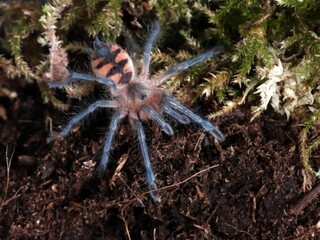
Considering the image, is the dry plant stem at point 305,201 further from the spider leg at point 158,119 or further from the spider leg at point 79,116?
the spider leg at point 79,116

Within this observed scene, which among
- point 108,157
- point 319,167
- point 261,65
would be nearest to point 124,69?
point 108,157

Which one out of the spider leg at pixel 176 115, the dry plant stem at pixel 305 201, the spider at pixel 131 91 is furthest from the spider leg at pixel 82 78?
the dry plant stem at pixel 305 201

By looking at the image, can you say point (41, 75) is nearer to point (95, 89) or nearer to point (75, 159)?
point (95, 89)

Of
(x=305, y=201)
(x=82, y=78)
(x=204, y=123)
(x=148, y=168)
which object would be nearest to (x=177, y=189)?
(x=148, y=168)

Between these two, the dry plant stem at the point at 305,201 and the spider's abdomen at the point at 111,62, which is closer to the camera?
the dry plant stem at the point at 305,201

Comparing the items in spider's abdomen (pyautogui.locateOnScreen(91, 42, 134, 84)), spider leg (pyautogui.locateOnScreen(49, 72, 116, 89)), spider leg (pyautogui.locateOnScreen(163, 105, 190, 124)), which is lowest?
spider leg (pyautogui.locateOnScreen(163, 105, 190, 124))

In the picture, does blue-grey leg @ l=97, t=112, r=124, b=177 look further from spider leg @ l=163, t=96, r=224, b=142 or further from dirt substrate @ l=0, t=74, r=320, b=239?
spider leg @ l=163, t=96, r=224, b=142

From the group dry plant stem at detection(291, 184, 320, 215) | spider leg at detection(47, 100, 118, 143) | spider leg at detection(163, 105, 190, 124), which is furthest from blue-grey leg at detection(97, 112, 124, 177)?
dry plant stem at detection(291, 184, 320, 215)
